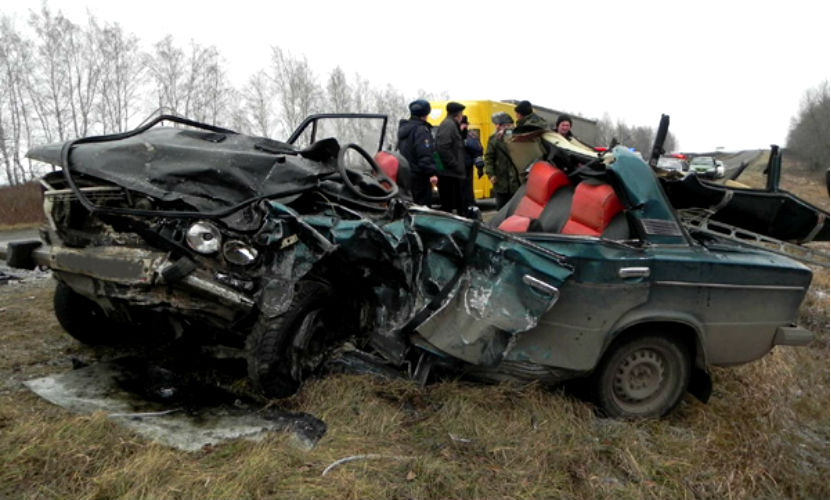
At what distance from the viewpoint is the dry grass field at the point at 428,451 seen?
234 centimetres

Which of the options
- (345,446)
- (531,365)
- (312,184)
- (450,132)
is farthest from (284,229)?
(450,132)

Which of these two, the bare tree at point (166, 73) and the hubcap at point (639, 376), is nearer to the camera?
the hubcap at point (639, 376)

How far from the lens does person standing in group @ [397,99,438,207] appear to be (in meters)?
5.91

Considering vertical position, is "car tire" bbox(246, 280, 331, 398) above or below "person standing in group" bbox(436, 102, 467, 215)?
below

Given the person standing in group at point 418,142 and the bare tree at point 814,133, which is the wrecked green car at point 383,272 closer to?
the person standing in group at point 418,142

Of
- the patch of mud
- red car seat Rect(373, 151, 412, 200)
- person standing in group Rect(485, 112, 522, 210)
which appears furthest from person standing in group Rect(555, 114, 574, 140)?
the patch of mud

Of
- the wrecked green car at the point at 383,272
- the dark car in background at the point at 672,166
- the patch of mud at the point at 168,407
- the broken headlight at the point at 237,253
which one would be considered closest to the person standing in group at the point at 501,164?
the dark car in background at the point at 672,166

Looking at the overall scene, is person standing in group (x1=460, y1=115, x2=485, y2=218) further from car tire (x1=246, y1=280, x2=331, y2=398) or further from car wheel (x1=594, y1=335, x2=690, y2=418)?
car tire (x1=246, y1=280, x2=331, y2=398)

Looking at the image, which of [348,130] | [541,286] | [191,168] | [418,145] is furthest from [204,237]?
[418,145]

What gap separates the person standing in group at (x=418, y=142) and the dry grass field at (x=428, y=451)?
3144 millimetres

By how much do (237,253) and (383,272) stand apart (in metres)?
0.76

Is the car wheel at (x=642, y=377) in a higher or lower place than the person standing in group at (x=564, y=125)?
lower

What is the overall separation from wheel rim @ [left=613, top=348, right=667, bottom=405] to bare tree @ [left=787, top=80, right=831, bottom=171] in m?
41.7

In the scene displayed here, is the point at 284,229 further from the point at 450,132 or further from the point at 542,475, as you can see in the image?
the point at 450,132
